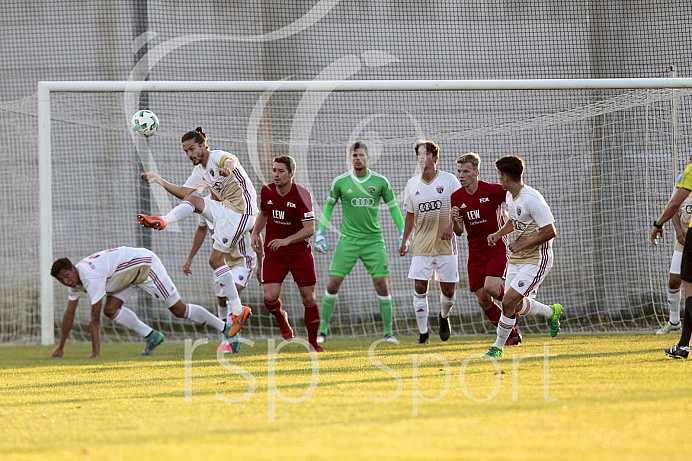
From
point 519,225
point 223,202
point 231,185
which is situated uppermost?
point 231,185

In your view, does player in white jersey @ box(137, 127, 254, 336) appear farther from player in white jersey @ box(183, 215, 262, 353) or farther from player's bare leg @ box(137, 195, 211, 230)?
player in white jersey @ box(183, 215, 262, 353)

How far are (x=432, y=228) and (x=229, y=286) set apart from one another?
2560mm

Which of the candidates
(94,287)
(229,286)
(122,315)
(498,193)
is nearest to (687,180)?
(498,193)

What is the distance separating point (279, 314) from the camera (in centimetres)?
913

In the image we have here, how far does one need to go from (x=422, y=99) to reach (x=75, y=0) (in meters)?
6.21

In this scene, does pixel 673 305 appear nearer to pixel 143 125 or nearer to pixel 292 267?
pixel 292 267

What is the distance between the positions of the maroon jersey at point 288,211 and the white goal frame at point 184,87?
214 cm

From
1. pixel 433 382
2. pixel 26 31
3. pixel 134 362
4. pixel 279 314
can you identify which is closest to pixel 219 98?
pixel 26 31

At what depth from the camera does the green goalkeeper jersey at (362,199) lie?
1002cm

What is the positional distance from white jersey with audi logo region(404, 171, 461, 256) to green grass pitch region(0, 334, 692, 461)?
2.20 metres

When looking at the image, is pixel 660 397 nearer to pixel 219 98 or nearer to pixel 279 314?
pixel 279 314

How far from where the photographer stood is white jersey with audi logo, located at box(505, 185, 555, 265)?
722 centimetres

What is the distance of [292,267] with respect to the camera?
8.70 meters

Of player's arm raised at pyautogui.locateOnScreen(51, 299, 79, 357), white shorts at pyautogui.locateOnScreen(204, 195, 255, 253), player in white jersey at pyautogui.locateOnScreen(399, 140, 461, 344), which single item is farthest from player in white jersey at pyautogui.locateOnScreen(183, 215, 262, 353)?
player in white jersey at pyautogui.locateOnScreen(399, 140, 461, 344)
